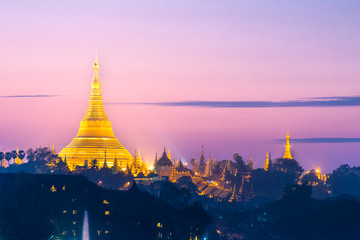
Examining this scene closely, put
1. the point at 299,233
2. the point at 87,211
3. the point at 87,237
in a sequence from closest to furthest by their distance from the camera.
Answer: the point at 87,237, the point at 87,211, the point at 299,233

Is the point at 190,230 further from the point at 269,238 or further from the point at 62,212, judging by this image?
the point at 269,238

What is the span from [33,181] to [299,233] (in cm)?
4555

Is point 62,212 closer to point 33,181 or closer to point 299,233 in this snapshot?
point 33,181

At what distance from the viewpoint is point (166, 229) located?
156125 millimetres

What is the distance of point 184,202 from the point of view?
198 m

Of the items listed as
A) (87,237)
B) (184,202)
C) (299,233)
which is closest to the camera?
(87,237)

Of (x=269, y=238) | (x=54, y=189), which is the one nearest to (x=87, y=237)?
(x=54, y=189)

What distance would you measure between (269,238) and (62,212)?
44.6 meters

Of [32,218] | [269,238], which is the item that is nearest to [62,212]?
[32,218]

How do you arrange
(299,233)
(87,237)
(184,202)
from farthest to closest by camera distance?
(184,202)
(299,233)
(87,237)

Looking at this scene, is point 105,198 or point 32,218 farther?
point 105,198

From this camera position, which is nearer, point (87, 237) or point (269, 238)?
point (87, 237)

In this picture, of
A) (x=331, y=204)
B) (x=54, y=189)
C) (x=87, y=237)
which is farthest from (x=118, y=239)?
(x=331, y=204)

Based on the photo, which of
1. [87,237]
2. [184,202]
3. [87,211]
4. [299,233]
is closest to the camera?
[87,237]
